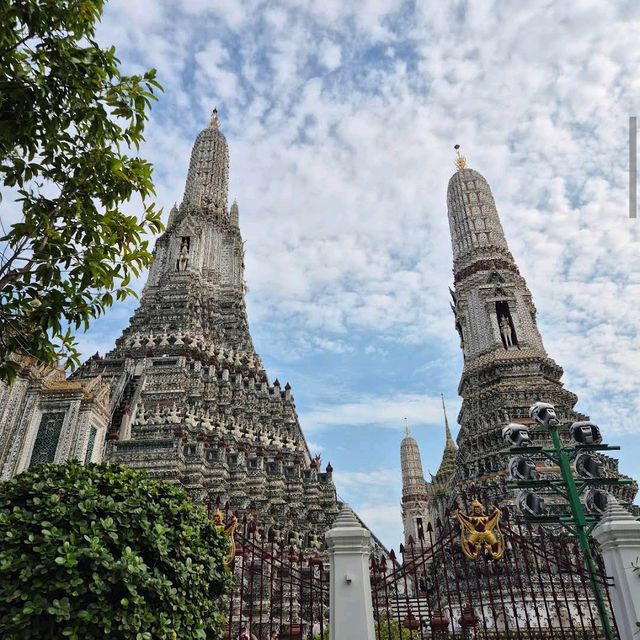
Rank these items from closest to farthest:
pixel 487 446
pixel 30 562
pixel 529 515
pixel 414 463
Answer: pixel 30 562
pixel 529 515
pixel 487 446
pixel 414 463

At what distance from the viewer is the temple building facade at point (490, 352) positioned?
28578 mm

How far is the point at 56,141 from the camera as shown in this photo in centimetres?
639

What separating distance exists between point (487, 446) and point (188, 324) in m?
18.9

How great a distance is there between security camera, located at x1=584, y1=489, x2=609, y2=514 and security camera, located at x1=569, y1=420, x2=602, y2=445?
0.79 meters

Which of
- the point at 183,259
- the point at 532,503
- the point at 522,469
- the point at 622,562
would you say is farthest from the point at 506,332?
the point at 622,562

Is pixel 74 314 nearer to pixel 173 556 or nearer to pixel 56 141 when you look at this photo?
pixel 56 141

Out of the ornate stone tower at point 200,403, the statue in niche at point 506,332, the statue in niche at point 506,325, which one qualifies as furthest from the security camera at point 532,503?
the statue in niche at point 506,332

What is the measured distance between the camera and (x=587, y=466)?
26.8ft

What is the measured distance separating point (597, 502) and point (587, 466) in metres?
0.56

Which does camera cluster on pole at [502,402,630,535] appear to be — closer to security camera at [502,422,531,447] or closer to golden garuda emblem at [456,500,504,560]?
security camera at [502,422,531,447]

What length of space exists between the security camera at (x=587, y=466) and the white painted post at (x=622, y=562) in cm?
56

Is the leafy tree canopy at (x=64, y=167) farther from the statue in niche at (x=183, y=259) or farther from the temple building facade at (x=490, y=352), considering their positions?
the statue in niche at (x=183, y=259)

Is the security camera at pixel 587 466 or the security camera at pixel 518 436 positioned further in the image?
the security camera at pixel 518 436

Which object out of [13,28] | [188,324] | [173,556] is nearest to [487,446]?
[188,324]
